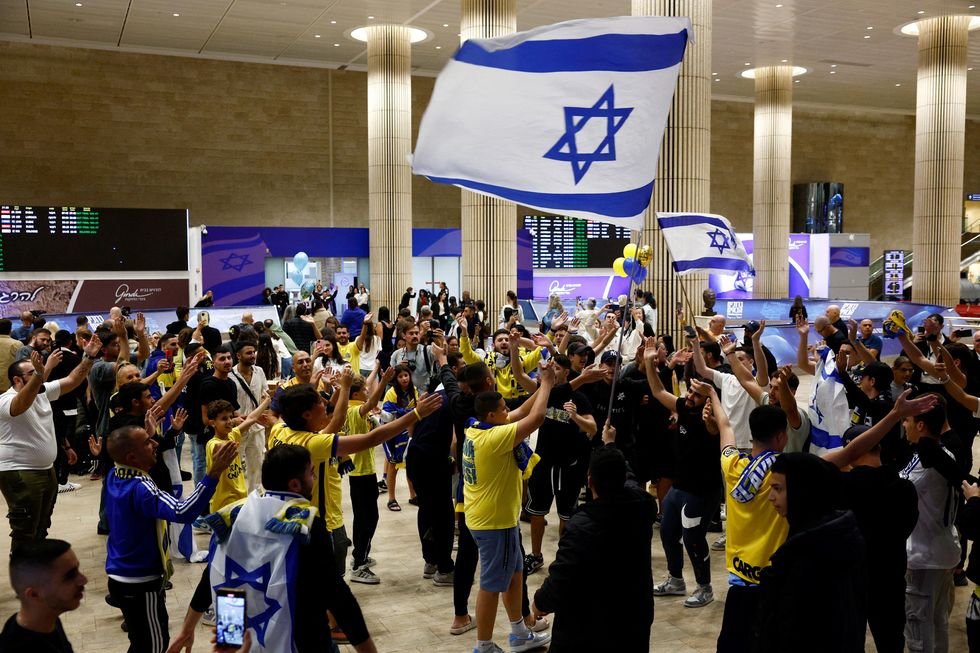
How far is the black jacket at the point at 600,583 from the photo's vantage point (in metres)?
3.68

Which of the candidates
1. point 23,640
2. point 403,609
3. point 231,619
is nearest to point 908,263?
point 403,609

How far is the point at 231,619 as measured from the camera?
2.84m

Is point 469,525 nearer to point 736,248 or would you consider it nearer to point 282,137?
point 736,248

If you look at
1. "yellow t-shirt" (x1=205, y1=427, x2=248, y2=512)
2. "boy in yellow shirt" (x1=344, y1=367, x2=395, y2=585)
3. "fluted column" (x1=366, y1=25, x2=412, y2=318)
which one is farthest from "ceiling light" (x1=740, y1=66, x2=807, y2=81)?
"yellow t-shirt" (x1=205, y1=427, x2=248, y2=512)

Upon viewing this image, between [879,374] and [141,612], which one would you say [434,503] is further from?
[879,374]

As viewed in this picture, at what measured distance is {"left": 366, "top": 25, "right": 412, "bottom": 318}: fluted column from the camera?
23547 mm

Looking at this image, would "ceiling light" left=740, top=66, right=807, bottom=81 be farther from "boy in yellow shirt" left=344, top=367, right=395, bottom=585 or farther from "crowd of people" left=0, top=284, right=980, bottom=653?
"boy in yellow shirt" left=344, top=367, right=395, bottom=585

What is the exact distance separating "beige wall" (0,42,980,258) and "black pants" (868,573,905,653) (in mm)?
26896

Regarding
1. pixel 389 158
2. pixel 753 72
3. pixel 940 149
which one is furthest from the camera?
pixel 753 72

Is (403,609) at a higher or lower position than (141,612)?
lower

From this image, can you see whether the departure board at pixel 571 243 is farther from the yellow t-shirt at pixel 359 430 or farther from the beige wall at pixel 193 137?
the yellow t-shirt at pixel 359 430

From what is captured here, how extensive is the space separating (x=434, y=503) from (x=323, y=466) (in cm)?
153

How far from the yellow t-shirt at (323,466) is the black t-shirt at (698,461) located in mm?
2313

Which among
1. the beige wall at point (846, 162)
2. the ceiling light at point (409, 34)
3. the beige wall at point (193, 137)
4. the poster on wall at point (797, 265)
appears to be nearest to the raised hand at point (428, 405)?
the ceiling light at point (409, 34)
